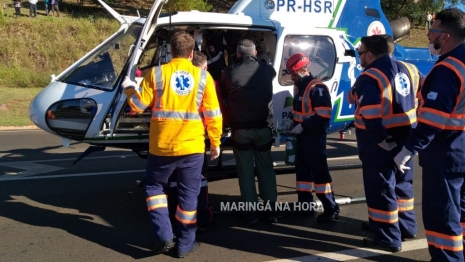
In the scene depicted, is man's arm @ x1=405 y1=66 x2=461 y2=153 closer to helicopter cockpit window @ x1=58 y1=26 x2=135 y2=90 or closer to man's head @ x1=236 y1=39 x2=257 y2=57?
man's head @ x1=236 y1=39 x2=257 y2=57

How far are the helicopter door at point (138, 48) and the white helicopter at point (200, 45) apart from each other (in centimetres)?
1

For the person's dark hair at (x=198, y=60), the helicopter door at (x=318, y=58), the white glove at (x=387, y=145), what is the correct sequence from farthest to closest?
the helicopter door at (x=318, y=58) → the person's dark hair at (x=198, y=60) → the white glove at (x=387, y=145)

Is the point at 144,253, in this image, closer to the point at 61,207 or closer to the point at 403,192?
the point at 61,207

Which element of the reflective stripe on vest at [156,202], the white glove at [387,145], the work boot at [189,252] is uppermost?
the white glove at [387,145]

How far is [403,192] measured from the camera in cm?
516

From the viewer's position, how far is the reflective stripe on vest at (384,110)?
189 inches

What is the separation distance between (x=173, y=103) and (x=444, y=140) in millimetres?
2385

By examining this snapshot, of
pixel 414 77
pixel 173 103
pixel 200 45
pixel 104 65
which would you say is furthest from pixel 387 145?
pixel 104 65

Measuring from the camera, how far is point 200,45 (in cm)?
696

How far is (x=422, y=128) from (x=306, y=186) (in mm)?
2159

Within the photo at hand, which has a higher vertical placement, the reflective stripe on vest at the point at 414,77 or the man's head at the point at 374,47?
the man's head at the point at 374,47

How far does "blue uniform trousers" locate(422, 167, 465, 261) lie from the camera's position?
4094 mm

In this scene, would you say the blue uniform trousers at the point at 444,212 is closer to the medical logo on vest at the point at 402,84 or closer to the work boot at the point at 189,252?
the medical logo on vest at the point at 402,84

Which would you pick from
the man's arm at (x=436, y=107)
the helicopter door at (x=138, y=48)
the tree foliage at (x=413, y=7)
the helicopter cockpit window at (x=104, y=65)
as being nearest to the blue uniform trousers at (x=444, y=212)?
the man's arm at (x=436, y=107)
